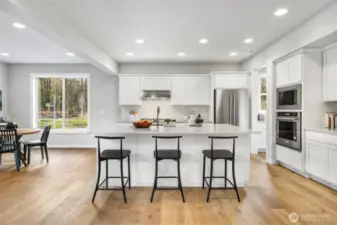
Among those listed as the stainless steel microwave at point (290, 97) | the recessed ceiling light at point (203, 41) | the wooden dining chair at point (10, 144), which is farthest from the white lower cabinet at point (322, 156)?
the wooden dining chair at point (10, 144)

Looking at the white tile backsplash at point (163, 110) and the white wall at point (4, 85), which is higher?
the white wall at point (4, 85)

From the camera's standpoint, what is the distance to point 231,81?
7.09 meters

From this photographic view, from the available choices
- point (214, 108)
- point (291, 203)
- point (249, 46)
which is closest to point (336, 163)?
point (291, 203)

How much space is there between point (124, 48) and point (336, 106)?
15.0 feet

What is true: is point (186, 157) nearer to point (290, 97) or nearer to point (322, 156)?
point (322, 156)

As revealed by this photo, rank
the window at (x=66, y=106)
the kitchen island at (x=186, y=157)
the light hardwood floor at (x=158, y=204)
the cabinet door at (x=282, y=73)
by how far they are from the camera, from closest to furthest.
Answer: the light hardwood floor at (x=158, y=204)
the kitchen island at (x=186, y=157)
the cabinet door at (x=282, y=73)
the window at (x=66, y=106)

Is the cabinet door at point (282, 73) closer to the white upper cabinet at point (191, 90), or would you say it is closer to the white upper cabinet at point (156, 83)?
the white upper cabinet at point (191, 90)

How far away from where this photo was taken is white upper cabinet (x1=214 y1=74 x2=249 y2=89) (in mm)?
7066

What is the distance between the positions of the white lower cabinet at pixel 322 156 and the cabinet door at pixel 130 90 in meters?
4.65

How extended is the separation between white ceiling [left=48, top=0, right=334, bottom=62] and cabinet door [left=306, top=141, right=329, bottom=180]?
2.11 metres

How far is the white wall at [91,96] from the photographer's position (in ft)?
26.0

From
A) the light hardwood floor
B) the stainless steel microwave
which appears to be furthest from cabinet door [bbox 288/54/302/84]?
the light hardwood floor

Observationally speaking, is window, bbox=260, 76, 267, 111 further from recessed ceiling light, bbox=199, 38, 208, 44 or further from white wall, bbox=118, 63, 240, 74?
recessed ceiling light, bbox=199, 38, 208, 44

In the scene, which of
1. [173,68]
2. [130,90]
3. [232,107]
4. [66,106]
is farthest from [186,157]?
[66,106]
